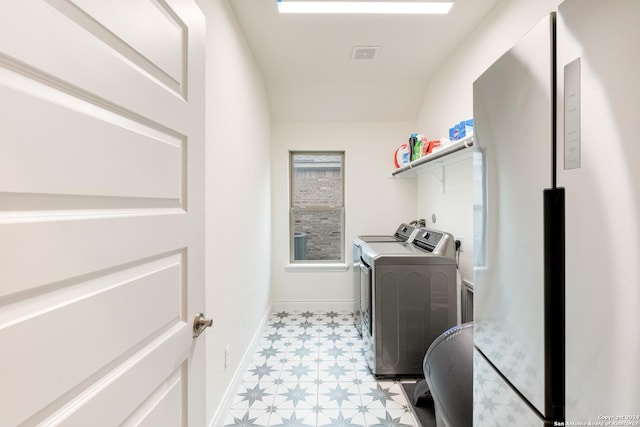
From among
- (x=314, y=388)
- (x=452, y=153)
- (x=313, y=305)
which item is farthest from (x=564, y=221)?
(x=313, y=305)

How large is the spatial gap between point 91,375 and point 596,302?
0.92 metres

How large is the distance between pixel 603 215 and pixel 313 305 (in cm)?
332

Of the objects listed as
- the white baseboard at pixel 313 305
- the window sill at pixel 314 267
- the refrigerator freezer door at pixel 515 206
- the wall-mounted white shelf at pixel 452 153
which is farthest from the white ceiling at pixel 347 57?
the white baseboard at pixel 313 305

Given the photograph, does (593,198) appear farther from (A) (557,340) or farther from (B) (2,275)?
(B) (2,275)

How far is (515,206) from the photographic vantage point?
71 centimetres

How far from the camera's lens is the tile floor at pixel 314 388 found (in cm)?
174

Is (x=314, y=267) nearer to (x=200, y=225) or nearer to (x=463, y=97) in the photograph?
(x=463, y=97)

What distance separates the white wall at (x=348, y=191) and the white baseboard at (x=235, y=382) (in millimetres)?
868

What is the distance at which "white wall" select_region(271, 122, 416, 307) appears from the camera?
3494 millimetres

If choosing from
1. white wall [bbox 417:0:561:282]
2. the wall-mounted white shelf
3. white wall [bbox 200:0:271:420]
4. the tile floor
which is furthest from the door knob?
white wall [bbox 417:0:561:282]

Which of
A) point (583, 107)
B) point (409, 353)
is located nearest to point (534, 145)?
point (583, 107)

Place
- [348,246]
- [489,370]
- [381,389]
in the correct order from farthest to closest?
[348,246], [381,389], [489,370]

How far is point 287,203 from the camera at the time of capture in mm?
3555

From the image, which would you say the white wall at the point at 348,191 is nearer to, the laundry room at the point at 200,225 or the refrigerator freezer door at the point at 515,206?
the laundry room at the point at 200,225
